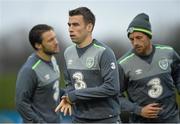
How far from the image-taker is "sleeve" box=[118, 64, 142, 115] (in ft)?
19.3

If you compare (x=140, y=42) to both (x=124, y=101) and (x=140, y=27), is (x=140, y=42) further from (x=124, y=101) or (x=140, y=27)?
(x=124, y=101)

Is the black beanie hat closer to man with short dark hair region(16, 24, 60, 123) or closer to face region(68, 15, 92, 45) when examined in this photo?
face region(68, 15, 92, 45)

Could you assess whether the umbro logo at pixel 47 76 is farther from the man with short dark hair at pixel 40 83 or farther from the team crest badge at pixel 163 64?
the team crest badge at pixel 163 64

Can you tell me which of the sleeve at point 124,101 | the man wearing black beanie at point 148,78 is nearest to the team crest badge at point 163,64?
the man wearing black beanie at point 148,78

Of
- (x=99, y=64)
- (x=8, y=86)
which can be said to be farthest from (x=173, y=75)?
(x=8, y=86)

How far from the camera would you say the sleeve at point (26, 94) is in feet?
18.9

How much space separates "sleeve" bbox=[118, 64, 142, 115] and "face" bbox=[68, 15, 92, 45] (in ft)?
2.08

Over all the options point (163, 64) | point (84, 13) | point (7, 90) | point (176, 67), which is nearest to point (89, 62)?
point (84, 13)

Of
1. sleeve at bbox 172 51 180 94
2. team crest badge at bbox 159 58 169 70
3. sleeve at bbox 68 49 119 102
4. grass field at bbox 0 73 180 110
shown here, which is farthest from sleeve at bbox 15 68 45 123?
grass field at bbox 0 73 180 110

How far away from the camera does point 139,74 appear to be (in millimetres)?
5953

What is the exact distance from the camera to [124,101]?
5914mm

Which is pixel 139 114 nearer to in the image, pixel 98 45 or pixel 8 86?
pixel 98 45

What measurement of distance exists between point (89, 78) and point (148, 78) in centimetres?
73

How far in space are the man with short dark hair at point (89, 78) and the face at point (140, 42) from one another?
0.46 m
